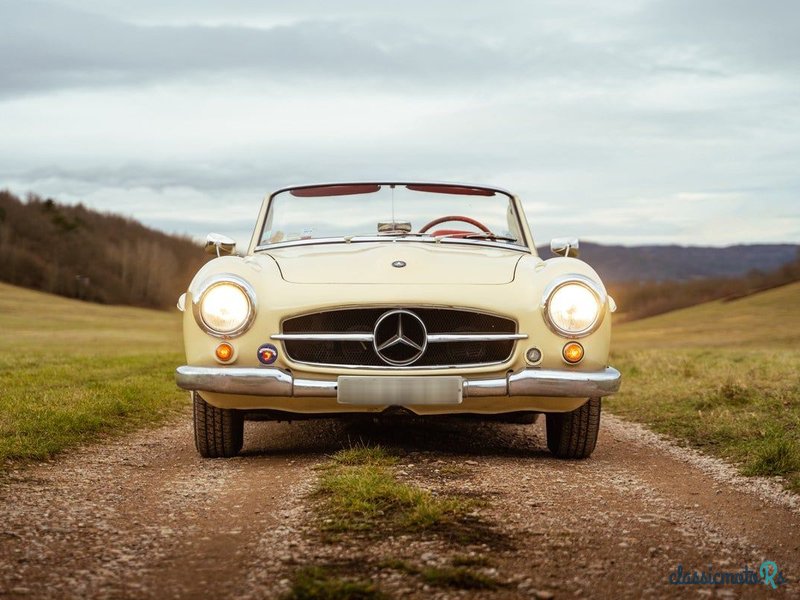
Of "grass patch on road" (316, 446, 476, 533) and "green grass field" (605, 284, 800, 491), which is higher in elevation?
"grass patch on road" (316, 446, 476, 533)

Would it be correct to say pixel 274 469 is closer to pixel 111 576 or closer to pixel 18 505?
pixel 18 505

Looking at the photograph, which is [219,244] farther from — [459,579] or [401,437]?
[459,579]

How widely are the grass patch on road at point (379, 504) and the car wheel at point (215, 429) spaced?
83cm

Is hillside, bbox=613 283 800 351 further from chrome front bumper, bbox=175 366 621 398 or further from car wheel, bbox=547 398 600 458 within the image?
chrome front bumper, bbox=175 366 621 398

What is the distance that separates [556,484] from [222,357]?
69.1 inches

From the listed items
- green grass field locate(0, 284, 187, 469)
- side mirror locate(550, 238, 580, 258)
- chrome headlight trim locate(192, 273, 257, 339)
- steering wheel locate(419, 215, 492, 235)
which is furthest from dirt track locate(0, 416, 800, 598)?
steering wheel locate(419, 215, 492, 235)

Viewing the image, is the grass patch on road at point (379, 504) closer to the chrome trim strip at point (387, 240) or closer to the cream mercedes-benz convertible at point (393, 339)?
the cream mercedes-benz convertible at point (393, 339)

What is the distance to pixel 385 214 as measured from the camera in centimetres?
636

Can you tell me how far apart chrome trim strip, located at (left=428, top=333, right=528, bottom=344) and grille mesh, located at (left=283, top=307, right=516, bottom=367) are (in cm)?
4

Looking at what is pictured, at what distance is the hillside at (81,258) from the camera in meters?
88.4

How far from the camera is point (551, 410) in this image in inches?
193

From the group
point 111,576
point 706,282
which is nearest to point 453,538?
point 111,576

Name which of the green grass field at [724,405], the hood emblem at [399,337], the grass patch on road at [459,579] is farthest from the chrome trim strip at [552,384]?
the grass patch on road at [459,579]

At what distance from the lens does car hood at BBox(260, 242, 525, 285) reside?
4816mm
